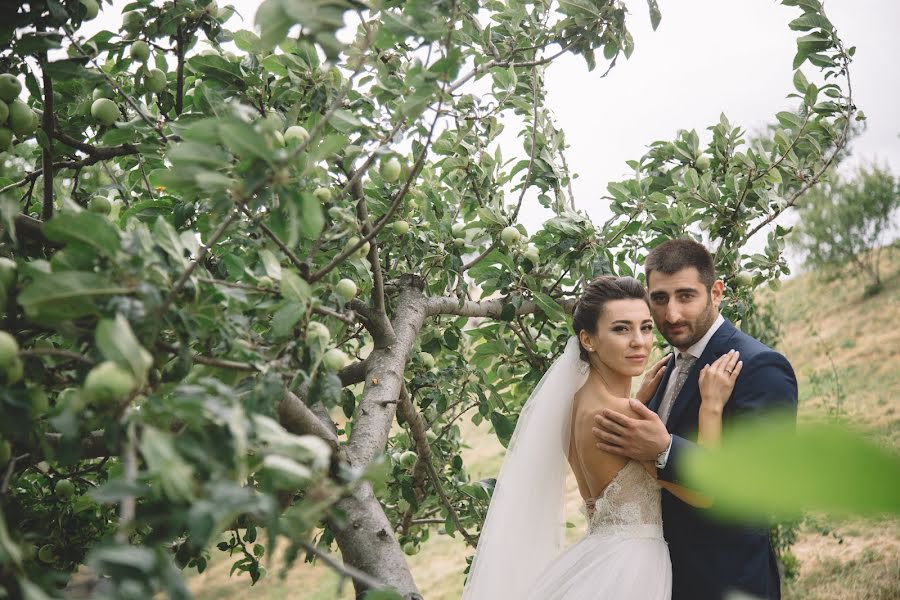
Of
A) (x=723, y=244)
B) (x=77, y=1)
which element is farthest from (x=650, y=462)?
(x=77, y=1)

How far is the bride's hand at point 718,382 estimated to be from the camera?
2352 mm

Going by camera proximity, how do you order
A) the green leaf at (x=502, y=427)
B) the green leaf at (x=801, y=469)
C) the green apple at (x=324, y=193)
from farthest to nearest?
the green leaf at (x=502, y=427) < the green apple at (x=324, y=193) < the green leaf at (x=801, y=469)

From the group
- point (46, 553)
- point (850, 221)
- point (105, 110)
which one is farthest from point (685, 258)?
point (850, 221)

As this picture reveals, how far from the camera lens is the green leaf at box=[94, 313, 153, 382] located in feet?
3.06

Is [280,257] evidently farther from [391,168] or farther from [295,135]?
[391,168]

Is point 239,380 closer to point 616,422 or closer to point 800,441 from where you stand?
point 800,441

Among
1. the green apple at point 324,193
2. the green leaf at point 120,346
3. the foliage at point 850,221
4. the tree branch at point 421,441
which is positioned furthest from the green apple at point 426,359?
the foliage at point 850,221

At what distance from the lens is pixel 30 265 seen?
42.1 inches

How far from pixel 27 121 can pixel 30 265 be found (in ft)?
2.95

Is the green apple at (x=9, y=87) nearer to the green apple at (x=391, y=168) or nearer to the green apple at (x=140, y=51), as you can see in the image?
the green apple at (x=140, y=51)

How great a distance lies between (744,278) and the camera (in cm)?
296

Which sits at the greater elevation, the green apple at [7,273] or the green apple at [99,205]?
the green apple at [99,205]

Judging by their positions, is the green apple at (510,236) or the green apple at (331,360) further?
the green apple at (510,236)

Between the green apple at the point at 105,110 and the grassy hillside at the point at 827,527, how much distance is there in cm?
299
